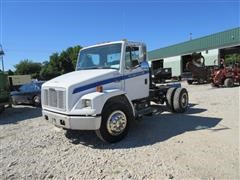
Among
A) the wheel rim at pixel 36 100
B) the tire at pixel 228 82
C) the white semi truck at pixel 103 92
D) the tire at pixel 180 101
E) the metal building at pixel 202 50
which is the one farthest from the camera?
the metal building at pixel 202 50

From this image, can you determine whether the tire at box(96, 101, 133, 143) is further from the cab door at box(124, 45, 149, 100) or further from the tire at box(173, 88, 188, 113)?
the tire at box(173, 88, 188, 113)

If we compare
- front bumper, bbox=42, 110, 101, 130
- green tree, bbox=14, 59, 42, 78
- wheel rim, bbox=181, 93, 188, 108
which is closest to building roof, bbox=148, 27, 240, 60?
wheel rim, bbox=181, 93, 188, 108

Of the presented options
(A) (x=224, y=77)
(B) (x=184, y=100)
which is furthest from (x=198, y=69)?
(B) (x=184, y=100)

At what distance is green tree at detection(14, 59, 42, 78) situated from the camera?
82.9 meters

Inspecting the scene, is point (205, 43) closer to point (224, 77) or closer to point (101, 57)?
point (224, 77)

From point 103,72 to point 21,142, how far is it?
2825 mm

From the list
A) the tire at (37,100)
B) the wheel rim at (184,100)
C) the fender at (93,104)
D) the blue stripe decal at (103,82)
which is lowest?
the tire at (37,100)

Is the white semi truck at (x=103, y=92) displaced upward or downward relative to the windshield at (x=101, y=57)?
downward

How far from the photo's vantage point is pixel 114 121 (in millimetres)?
6004

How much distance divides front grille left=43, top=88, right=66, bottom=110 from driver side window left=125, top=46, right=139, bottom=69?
6.15 feet

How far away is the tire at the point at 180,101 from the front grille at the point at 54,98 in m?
4.68

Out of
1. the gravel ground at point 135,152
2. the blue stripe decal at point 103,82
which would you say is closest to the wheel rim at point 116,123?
the gravel ground at point 135,152

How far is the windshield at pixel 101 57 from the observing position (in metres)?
6.69

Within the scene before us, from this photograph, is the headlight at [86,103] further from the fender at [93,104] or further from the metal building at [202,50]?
the metal building at [202,50]
